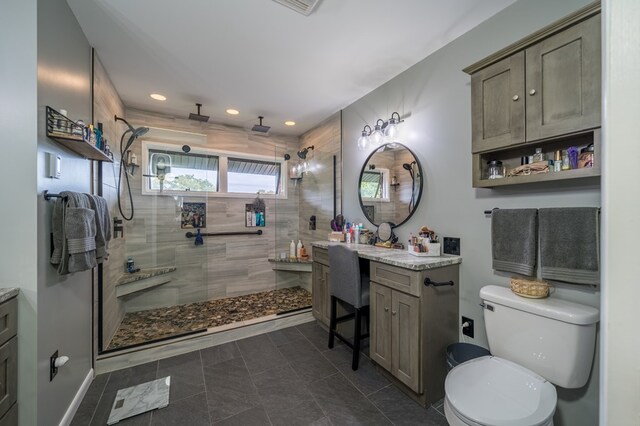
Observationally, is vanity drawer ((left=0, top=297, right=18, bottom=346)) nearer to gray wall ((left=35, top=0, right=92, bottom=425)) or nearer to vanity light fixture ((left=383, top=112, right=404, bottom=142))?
gray wall ((left=35, top=0, right=92, bottom=425))

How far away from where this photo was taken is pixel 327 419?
61.5 inches

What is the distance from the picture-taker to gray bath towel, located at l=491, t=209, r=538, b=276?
4.71 feet

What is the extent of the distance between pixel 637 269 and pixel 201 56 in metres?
2.66

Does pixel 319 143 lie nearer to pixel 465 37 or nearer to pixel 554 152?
pixel 465 37

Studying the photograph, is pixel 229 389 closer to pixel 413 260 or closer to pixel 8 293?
pixel 8 293

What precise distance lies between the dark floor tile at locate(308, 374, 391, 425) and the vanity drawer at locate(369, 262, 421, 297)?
79 centimetres

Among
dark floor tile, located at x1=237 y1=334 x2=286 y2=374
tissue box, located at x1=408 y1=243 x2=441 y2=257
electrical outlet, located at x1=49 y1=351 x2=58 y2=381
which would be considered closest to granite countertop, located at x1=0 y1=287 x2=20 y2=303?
electrical outlet, located at x1=49 y1=351 x2=58 y2=381

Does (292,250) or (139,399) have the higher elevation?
(292,250)

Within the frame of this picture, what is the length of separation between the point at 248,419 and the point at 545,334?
68.9 inches

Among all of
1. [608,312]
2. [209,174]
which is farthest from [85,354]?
[608,312]

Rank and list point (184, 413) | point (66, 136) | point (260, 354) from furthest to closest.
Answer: point (260, 354) < point (184, 413) < point (66, 136)

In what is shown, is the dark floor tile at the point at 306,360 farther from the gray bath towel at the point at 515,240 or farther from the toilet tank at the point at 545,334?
the gray bath towel at the point at 515,240

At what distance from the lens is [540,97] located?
4.35 ft

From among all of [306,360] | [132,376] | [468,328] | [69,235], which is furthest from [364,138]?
[132,376]
